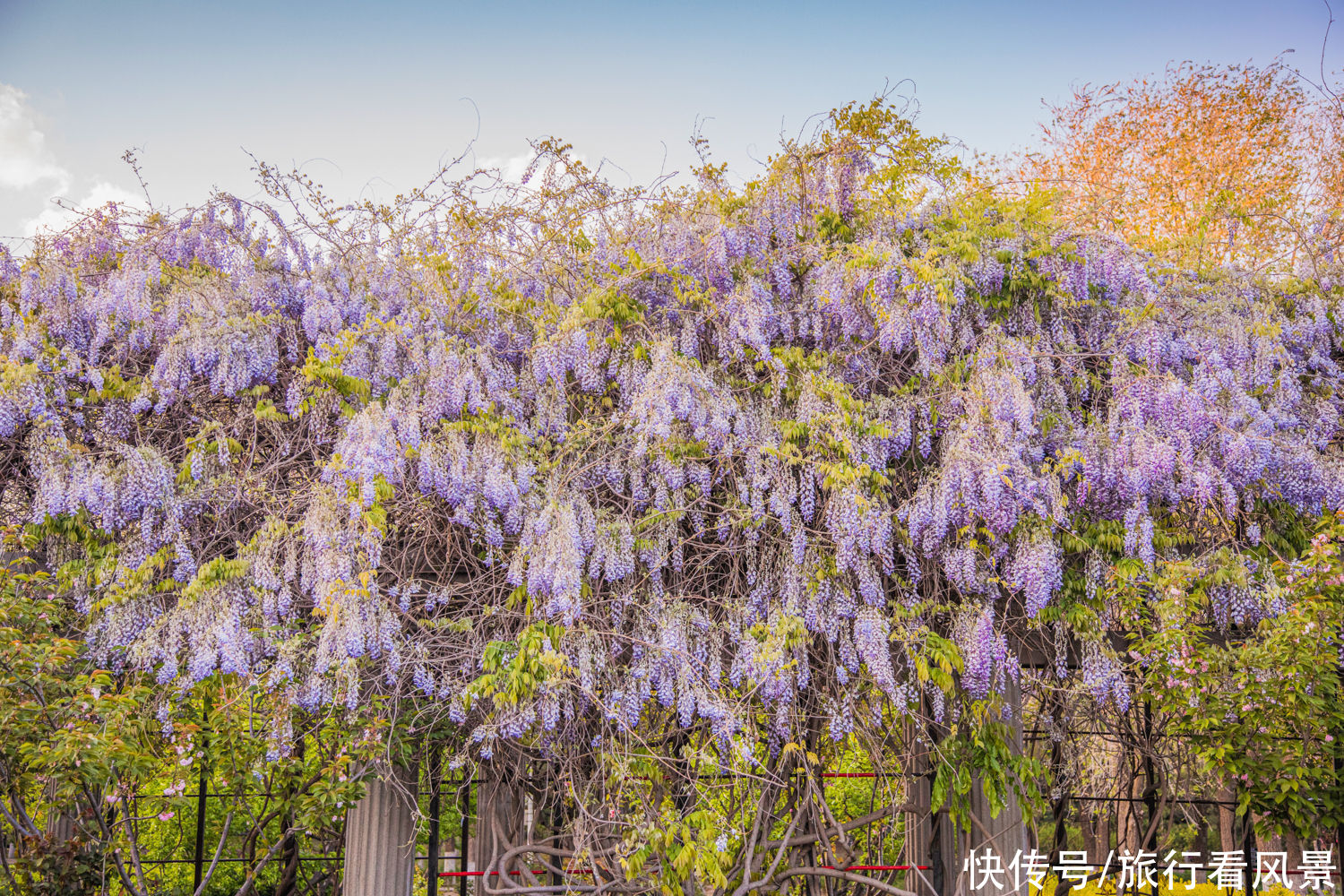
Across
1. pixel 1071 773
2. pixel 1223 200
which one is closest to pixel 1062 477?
pixel 1223 200

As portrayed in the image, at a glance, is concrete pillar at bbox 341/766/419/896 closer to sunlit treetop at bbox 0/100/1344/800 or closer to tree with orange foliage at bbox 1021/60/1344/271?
sunlit treetop at bbox 0/100/1344/800

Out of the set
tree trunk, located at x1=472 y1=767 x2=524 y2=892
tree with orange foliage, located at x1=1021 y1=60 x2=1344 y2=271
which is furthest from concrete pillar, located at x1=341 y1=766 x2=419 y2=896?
tree with orange foliage, located at x1=1021 y1=60 x2=1344 y2=271

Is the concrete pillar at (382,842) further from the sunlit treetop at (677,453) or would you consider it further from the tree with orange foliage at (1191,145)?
the tree with orange foliage at (1191,145)

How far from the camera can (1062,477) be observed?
13.1 feet

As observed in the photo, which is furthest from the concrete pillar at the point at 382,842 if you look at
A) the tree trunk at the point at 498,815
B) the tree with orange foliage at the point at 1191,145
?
the tree with orange foliage at the point at 1191,145

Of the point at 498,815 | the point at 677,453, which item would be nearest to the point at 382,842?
the point at 498,815

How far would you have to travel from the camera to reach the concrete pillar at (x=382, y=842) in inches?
168

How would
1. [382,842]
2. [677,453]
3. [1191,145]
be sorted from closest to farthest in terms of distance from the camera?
[677,453], [382,842], [1191,145]

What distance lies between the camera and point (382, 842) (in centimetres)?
432

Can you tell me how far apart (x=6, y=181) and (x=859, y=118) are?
5613mm

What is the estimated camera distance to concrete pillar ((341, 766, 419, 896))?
4.27m

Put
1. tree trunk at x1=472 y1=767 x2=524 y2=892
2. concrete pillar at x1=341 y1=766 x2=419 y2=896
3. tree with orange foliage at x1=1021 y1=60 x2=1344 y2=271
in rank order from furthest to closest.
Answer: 1. tree with orange foliage at x1=1021 y1=60 x2=1344 y2=271
2. tree trunk at x1=472 y1=767 x2=524 y2=892
3. concrete pillar at x1=341 y1=766 x2=419 y2=896

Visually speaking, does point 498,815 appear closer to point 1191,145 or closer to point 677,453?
point 677,453

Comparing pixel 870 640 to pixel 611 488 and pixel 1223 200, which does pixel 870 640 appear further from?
pixel 1223 200
